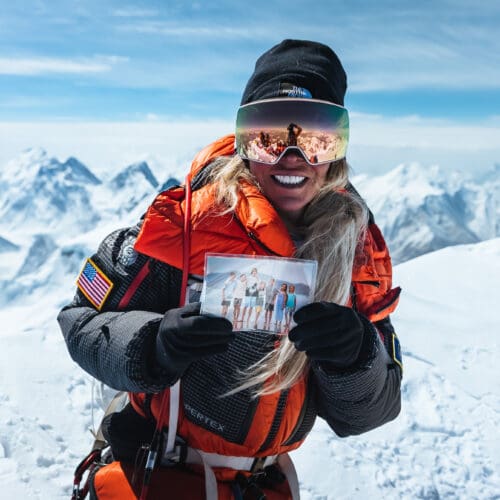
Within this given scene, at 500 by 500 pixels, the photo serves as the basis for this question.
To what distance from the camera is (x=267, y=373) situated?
2195 mm

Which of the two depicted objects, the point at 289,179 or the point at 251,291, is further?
the point at 289,179

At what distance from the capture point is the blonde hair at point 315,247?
2238 millimetres

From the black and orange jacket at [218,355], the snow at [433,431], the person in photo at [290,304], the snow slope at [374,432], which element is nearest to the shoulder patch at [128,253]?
the black and orange jacket at [218,355]

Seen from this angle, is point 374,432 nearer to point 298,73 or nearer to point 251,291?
point 251,291

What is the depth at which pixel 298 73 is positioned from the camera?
238 centimetres

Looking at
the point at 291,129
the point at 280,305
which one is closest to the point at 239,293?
the point at 280,305

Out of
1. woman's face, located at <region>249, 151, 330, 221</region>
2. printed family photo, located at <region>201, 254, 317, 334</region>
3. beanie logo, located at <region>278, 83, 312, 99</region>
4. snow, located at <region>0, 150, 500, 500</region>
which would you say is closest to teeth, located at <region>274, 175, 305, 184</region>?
woman's face, located at <region>249, 151, 330, 221</region>

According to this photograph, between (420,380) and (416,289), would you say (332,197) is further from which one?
(416,289)

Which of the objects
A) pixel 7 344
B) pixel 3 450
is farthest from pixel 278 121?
pixel 7 344

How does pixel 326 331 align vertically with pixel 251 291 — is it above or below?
below

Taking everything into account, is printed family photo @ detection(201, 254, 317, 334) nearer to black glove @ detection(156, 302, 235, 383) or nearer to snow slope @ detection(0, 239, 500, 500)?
black glove @ detection(156, 302, 235, 383)

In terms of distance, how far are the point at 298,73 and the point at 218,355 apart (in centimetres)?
138

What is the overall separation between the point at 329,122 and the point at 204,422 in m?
1.56

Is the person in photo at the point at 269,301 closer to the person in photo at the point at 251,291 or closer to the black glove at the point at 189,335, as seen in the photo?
the person in photo at the point at 251,291
